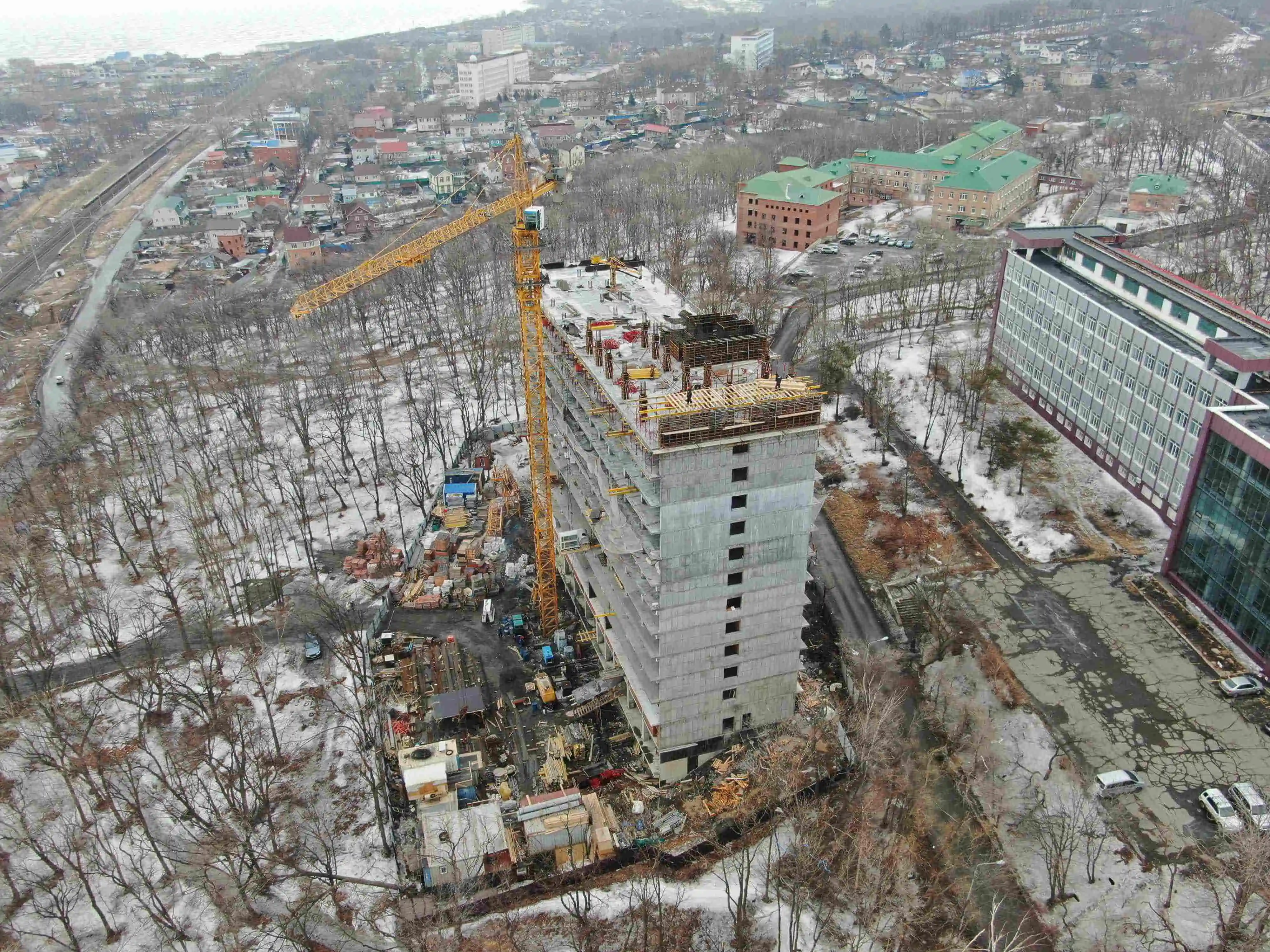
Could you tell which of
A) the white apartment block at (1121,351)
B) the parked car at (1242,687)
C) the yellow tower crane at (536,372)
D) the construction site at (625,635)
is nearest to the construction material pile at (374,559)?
the construction site at (625,635)

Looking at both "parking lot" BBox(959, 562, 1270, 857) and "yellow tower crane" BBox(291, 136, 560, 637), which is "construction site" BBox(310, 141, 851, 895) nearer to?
"yellow tower crane" BBox(291, 136, 560, 637)

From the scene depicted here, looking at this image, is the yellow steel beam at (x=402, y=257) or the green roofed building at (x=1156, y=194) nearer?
the yellow steel beam at (x=402, y=257)

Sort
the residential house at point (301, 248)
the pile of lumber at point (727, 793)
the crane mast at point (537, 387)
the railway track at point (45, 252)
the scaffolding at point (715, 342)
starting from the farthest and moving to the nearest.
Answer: the railway track at point (45, 252), the residential house at point (301, 248), the crane mast at point (537, 387), the pile of lumber at point (727, 793), the scaffolding at point (715, 342)

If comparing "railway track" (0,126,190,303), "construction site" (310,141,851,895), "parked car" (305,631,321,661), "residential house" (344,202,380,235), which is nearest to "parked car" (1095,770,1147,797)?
"construction site" (310,141,851,895)

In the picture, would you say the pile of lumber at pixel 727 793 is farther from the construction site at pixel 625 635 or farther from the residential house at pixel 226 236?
the residential house at pixel 226 236

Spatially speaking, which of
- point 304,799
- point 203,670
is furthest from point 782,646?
point 203,670

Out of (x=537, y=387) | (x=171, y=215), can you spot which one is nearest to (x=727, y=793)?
(x=537, y=387)
